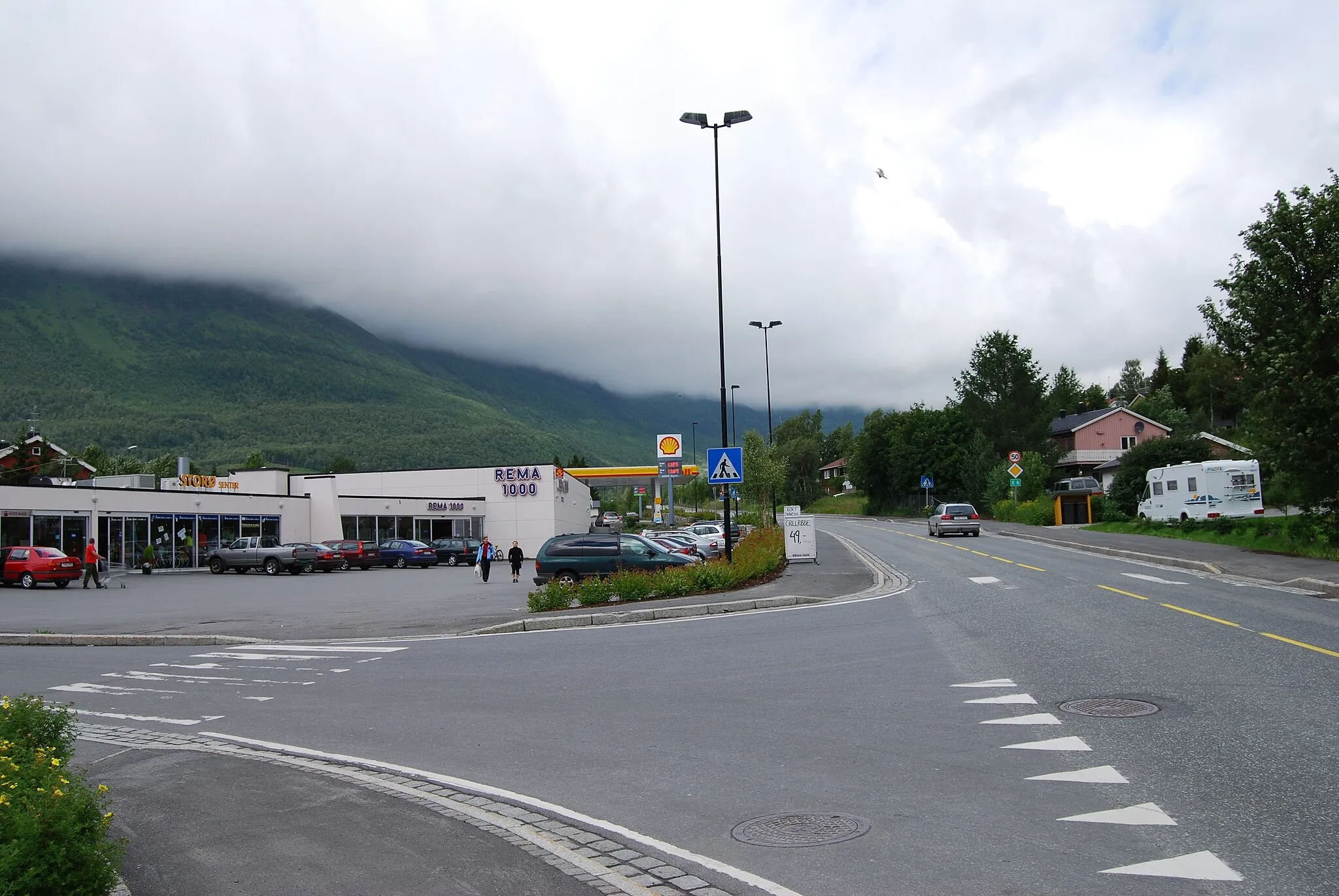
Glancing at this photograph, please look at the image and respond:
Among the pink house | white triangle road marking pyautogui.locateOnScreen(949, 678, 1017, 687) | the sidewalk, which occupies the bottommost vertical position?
white triangle road marking pyautogui.locateOnScreen(949, 678, 1017, 687)

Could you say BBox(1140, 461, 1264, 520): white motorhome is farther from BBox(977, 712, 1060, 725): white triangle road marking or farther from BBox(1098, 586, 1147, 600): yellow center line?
BBox(977, 712, 1060, 725): white triangle road marking

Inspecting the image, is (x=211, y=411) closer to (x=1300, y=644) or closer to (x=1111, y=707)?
(x=1300, y=644)

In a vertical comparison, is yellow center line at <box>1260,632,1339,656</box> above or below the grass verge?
below

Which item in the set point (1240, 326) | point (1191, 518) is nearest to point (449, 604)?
point (1240, 326)

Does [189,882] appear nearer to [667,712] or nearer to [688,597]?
[667,712]

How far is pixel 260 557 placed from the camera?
44.3m

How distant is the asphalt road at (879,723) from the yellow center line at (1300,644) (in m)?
0.08

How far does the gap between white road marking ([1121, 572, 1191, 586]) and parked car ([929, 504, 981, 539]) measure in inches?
933

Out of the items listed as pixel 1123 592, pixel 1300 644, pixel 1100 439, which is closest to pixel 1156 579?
pixel 1123 592

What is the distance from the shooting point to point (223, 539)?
4766 cm

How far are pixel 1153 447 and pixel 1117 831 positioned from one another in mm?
50800

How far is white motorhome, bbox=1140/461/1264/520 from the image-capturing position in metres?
39.6

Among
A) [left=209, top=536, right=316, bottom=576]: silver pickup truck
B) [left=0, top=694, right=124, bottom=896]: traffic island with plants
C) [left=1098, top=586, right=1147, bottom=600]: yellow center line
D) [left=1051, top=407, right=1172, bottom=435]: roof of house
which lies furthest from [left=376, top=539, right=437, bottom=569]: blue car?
[left=1051, top=407, right=1172, bottom=435]: roof of house

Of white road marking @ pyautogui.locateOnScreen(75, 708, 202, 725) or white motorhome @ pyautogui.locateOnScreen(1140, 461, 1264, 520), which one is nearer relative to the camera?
white road marking @ pyautogui.locateOnScreen(75, 708, 202, 725)
